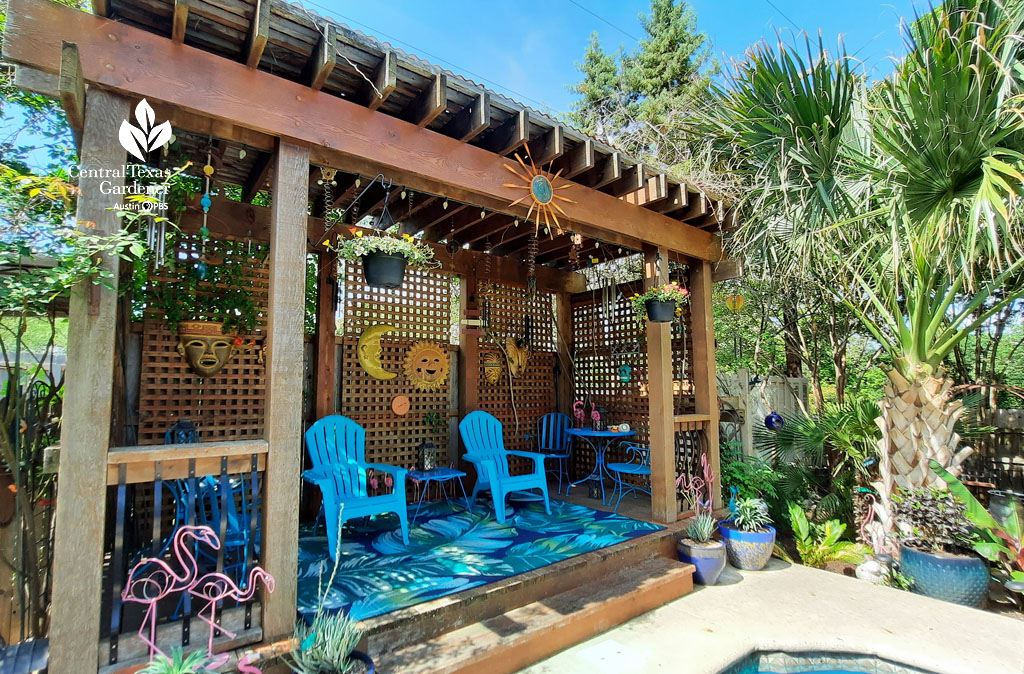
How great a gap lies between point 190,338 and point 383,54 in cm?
221

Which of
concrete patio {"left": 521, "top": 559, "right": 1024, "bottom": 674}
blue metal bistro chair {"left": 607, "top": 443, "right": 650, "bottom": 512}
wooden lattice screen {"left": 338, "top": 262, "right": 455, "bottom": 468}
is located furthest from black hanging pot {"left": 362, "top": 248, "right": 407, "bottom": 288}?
blue metal bistro chair {"left": 607, "top": 443, "right": 650, "bottom": 512}

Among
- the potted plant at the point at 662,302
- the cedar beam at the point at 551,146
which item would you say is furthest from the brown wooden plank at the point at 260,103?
the potted plant at the point at 662,302

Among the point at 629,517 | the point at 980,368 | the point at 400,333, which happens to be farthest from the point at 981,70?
the point at 980,368

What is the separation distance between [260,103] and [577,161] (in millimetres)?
1863

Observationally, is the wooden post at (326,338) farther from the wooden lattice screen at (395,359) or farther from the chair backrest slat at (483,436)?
the chair backrest slat at (483,436)

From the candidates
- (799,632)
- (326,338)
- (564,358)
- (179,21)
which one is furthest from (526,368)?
(179,21)

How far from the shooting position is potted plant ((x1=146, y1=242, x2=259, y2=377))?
3346 millimetres

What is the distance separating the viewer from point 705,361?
4.46 meters

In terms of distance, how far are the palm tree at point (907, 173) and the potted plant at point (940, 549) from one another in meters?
0.18

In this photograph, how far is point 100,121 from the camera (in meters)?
2.00

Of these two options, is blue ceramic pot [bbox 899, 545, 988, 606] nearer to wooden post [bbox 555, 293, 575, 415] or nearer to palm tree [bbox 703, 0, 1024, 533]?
palm tree [bbox 703, 0, 1024, 533]

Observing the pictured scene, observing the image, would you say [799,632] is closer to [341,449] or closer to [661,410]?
[661,410]

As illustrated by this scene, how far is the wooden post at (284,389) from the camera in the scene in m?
2.18

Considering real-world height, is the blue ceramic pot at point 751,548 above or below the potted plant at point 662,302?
below
